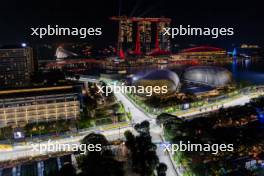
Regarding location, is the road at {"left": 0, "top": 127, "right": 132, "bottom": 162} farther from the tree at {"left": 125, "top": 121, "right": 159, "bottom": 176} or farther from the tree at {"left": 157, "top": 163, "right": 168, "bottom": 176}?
the tree at {"left": 157, "top": 163, "right": 168, "bottom": 176}

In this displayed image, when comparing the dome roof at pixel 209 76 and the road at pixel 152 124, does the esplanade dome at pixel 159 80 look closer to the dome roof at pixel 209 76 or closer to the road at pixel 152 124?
the road at pixel 152 124

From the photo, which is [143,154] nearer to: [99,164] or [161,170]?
[161,170]

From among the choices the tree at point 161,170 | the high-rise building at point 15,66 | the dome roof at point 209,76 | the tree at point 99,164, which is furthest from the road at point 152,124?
the high-rise building at point 15,66

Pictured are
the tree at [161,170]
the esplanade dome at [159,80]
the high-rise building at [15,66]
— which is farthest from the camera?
the high-rise building at [15,66]

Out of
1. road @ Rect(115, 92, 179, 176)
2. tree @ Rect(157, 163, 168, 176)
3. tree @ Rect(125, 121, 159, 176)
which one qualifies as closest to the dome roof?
road @ Rect(115, 92, 179, 176)

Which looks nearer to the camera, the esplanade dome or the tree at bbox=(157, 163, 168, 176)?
the tree at bbox=(157, 163, 168, 176)
